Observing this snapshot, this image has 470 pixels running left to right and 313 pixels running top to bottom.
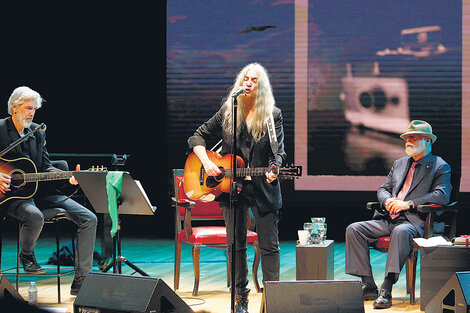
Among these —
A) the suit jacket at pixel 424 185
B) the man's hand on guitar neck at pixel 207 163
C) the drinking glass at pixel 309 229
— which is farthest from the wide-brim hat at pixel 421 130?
the man's hand on guitar neck at pixel 207 163

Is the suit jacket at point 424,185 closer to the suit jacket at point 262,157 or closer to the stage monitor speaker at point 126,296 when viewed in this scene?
the suit jacket at point 262,157

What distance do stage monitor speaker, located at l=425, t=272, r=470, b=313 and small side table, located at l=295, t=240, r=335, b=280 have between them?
89cm

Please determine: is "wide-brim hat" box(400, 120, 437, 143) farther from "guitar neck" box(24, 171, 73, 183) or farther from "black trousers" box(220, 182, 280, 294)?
"guitar neck" box(24, 171, 73, 183)

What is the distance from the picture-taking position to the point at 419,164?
4.77 m

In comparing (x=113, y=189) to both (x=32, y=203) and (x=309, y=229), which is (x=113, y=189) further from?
(x=309, y=229)

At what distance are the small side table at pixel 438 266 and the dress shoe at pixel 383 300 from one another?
0.71 feet

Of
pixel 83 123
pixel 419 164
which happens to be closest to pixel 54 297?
pixel 419 164

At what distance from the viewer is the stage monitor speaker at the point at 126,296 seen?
3115 millimetres

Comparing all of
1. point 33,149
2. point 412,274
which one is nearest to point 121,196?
point 33,149

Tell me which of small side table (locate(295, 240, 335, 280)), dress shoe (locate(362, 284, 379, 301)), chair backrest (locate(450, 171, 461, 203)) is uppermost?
chair backrest (locate(450, 171, 461, 203))

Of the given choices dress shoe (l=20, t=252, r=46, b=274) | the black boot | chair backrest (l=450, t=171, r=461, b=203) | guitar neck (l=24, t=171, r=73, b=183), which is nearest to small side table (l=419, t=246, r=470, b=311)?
chair backrest (l=450, t=171, r=461, b=203)

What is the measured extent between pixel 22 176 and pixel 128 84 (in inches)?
120

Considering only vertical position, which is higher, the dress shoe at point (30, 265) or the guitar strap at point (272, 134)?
the guitar strap at point (272, 134)

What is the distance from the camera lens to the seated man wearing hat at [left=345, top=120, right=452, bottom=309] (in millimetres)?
4457
